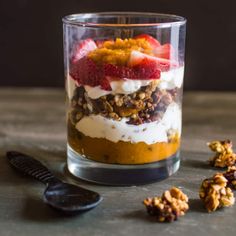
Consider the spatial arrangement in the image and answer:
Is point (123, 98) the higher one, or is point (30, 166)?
point (123, 98)

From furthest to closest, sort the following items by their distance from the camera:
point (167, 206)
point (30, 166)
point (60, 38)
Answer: point (60, 38) → point (30, 166) → point (167, 206)

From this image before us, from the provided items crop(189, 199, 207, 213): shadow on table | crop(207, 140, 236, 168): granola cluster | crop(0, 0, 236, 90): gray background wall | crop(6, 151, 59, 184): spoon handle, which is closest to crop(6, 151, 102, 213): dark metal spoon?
crop(6, 151, 59, 184): spoon handle

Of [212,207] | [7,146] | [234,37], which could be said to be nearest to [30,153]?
[7,146]

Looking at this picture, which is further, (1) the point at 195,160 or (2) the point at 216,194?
(1) the point at 195,160

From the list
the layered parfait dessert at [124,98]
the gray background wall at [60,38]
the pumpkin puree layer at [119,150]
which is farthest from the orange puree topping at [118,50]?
the gray background wall at [60,38]

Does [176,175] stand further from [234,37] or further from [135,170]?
[234,37]

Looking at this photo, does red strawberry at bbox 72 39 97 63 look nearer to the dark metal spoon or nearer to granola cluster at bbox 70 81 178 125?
granola cluster at bbox 70 81 178 125

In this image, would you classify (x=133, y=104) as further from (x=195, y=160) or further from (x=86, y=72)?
(x=195, y=160)

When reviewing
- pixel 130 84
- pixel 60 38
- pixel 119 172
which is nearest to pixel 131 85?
pixel 130 84

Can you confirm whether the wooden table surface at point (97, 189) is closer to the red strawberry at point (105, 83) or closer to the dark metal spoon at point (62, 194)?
the dark metal spoon at point (62, 194)
